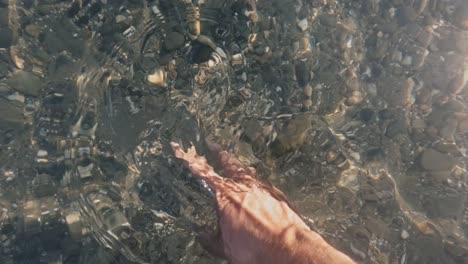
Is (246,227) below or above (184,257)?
above

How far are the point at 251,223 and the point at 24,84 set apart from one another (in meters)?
2.20

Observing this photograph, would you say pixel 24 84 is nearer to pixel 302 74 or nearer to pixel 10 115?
pixel 10 115

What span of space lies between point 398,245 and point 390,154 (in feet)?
2.69

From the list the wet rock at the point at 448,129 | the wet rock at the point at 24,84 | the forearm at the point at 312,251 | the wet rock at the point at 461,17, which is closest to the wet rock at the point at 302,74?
A: the wet rock at the point at 448,129

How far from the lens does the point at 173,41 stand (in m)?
3.59

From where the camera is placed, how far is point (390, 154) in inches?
152

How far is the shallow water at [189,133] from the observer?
11.0 feet

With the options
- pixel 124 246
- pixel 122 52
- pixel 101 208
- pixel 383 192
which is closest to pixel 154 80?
pixel 122 52

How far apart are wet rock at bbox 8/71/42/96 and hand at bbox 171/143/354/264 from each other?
1.23 metres

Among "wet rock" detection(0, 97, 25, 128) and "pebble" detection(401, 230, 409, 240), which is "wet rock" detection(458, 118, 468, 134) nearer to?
"pebble" detection(401, 230, 409, 240)

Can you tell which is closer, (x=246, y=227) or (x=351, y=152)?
(x=246, y=227)

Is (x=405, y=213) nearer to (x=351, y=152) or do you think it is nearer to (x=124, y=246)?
(x=351, y=152)

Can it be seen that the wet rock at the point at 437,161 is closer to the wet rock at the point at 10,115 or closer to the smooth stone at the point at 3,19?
the wet rock at the point at 10,115

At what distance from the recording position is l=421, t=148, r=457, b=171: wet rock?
378cm
